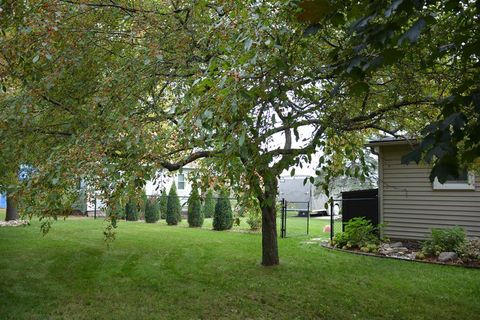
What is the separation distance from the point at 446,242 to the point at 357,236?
6.16ft

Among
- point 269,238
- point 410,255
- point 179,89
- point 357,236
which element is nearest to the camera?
point 179,89

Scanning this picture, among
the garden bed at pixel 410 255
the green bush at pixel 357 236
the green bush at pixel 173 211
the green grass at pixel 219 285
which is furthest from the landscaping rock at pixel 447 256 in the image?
the green bush at pixel 173 211

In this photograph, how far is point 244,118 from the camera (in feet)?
9.32

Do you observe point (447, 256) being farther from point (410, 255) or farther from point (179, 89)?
point (179, 89)

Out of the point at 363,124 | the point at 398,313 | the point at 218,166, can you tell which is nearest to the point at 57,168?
the point at 218,166

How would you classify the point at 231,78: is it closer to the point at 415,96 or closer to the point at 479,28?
the point at 479,28

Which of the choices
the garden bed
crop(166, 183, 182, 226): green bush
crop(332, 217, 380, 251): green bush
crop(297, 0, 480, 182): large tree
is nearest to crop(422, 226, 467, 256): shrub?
the garden bed

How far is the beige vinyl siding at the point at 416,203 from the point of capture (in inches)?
374

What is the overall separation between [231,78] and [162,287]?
466 centimetres

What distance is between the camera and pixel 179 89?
5.13 m

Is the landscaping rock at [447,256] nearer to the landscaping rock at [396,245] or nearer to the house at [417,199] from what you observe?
the landscaping rock at [396,245]

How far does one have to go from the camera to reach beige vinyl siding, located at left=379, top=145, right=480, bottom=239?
9.50 meters

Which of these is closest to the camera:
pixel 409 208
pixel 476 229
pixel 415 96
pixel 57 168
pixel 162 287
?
pixel 57 168

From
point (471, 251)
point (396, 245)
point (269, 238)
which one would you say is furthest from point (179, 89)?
point (396, 245)
